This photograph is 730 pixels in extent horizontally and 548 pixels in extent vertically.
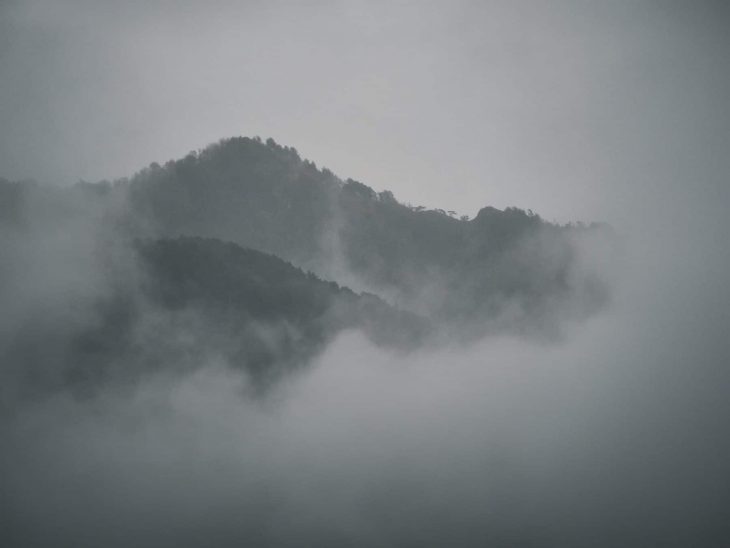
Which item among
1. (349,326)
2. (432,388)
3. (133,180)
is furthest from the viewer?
(432,388)

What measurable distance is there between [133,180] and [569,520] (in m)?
104

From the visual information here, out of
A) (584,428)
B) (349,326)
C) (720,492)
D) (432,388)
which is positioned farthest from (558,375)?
(349,326)

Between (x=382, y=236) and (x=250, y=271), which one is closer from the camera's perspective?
(x=250, y=271)

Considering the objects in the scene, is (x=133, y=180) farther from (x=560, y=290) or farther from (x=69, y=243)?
(x=560, y=290)

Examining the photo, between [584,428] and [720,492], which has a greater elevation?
[584,428]

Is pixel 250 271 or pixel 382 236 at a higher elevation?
pixel 382 236

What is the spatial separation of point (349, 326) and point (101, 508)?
173 feet

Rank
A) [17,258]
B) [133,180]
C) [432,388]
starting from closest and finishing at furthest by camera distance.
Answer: [17,258] → [133,180] → [432,388]

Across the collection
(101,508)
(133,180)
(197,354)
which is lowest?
(101,508)

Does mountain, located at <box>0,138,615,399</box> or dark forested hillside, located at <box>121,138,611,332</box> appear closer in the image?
mountain, located at <box>0,138,615,399</box>

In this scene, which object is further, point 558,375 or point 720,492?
point 558,375

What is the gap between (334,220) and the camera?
13900cm

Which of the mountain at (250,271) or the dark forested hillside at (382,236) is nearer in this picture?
the mountain at (250,271)

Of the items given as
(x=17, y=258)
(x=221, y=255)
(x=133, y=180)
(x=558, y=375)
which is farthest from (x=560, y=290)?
(x=17, y=258)
